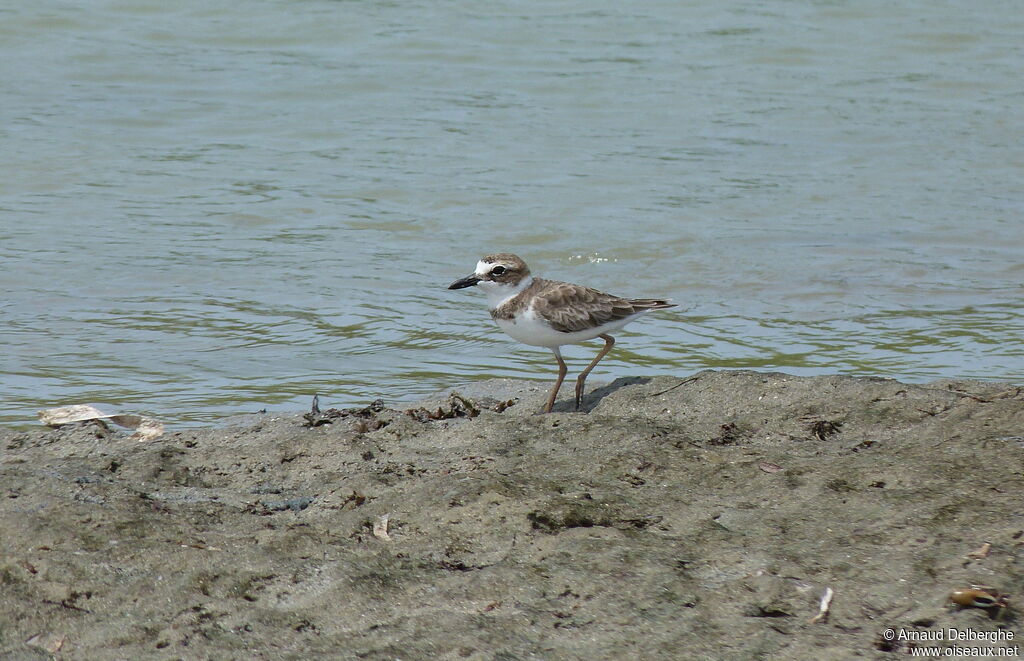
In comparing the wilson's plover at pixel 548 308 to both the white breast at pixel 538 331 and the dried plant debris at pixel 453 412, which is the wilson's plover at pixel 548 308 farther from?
the dried plant debris at pixel 453 412

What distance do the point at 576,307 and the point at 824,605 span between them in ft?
10.5

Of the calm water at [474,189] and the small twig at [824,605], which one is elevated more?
the small twig at [824,605]

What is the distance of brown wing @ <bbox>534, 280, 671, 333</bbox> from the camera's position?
6.54m

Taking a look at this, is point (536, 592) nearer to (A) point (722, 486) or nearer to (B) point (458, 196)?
(A) point (722, 486)

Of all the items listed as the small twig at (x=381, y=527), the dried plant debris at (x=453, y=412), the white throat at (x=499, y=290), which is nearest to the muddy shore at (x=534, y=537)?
the small twig at (x=381, y=527)

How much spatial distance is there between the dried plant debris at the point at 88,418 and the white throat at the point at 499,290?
1855 millimetres

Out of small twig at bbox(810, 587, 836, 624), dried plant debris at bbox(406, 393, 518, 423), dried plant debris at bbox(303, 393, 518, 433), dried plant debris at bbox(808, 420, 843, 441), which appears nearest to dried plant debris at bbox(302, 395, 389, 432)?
dried plant debris at bbox(303, 393, 518, 433)

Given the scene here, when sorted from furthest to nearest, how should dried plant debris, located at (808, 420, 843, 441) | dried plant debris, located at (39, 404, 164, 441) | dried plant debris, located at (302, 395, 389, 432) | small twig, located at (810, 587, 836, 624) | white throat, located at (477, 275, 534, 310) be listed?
1. white throat, located at (477, 275, 534, 310)
2. dried plant debris, located at (39, 404, 164, 441)
3. dried plant debris, located at (302, 395, 389, 432)
4. dried plant debris, located at (808, 420, 843, 441)
5. small twig, located at (810, 587, 836, 624)

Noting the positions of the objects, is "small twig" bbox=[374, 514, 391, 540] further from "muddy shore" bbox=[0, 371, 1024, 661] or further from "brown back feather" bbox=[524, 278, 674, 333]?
"brown back feather" bbox=[524, 278, 674, 333]

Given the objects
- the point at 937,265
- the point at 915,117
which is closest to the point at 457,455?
the point at 937,265

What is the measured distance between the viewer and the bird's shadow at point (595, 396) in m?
6.58

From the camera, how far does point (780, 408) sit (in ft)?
19.2

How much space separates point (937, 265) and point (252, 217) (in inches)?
240

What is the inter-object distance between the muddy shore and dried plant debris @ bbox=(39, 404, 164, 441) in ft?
2.50
